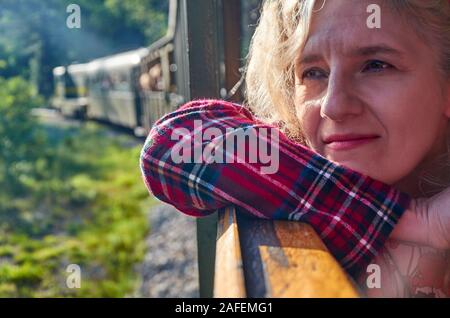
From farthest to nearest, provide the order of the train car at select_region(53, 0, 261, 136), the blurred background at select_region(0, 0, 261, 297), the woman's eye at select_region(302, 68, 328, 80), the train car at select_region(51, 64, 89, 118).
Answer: the train car at select_region(51, 64, 89, 118) → the blurred background at select_region(0, 0, 261, 297) → the train car at select_region(53, 0, 261, 136) → the woman's eye at select_region(302, 68, 328, 80)

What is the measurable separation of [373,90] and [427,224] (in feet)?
1.21

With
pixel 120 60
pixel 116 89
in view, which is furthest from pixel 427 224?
pixel 116 89

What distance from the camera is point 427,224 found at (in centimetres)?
117

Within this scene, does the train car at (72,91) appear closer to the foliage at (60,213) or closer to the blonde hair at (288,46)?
the foliage at (60,213)

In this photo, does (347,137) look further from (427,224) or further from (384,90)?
(427,224)

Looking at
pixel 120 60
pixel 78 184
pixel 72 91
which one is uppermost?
pixel 120 60

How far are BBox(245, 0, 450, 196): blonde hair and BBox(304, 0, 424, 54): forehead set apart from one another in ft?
0.09

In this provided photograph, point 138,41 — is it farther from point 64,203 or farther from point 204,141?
point 204,141

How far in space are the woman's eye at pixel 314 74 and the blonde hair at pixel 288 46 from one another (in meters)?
0.06

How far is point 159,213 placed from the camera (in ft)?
27.5

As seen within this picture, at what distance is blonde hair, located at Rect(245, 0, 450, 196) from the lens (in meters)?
1.36

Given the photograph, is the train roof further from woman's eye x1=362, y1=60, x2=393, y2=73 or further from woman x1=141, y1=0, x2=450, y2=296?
woman's eye x1=362, y1=60, x2=393, y2=73

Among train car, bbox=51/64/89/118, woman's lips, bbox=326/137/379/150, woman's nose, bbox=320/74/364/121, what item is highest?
train car, bbox=51/64/89/118

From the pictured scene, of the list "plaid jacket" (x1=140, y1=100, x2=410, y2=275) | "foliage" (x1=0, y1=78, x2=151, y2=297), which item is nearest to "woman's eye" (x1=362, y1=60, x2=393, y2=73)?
"plaid jacket" (x1=140, y1=100, x2=410, y2=275)
